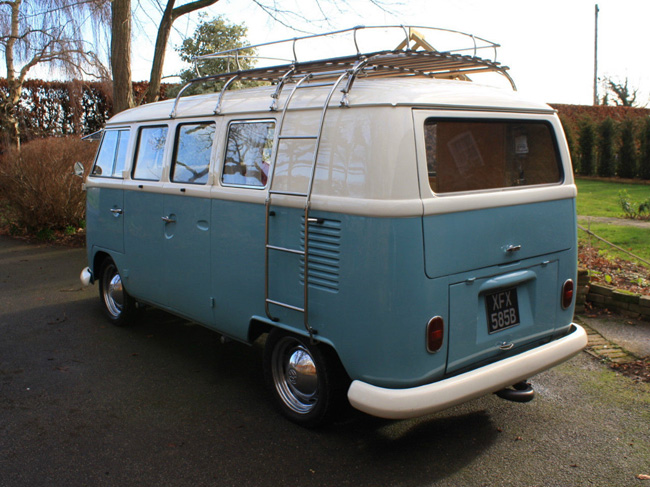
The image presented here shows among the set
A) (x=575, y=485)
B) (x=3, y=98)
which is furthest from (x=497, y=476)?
(x=3, y=98)

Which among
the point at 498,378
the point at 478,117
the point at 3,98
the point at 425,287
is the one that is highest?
the point at 3,98

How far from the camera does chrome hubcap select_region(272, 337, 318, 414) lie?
397 cm

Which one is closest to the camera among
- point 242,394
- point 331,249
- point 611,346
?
point 331,249

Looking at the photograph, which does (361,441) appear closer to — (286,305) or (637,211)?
(286,305)

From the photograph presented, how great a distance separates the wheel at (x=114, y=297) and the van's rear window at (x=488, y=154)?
145 inches

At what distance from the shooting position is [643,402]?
429cm

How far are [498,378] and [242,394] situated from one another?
1978mm

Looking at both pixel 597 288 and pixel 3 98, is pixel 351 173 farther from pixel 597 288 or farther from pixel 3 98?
pixel 3 98

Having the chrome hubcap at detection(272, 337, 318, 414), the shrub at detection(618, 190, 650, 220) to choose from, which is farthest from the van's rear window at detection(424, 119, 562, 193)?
the shrub at detection(618, 190, 650, 220)

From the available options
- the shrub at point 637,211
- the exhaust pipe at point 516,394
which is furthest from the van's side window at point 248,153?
the shrub at point 637,211

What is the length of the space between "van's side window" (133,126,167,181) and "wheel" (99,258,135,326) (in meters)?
1.16

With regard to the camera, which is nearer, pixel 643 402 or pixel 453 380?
pixel 453 380

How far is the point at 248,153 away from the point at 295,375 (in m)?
1.56

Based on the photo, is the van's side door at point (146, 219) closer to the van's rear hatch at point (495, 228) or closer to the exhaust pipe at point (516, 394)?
the van's rear hatch at point (495, 228)
